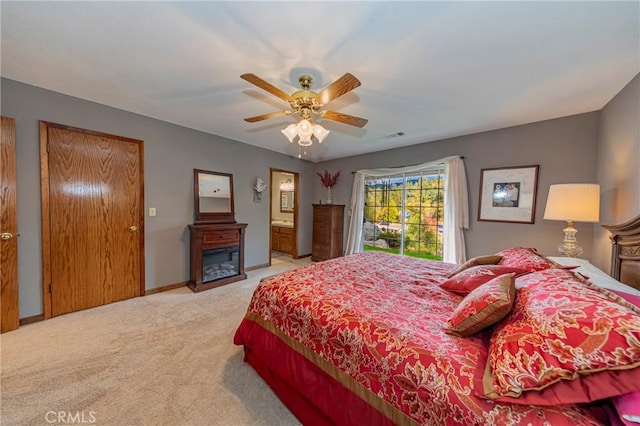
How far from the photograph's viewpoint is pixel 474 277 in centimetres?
160

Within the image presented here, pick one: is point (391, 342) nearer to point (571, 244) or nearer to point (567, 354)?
point (567, 354)

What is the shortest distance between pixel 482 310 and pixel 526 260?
957mm

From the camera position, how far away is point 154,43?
1.71 m

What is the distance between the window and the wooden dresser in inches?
22.9

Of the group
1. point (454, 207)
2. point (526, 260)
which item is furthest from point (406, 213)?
point (526, 260)

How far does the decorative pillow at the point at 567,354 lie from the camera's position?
2.23 feet

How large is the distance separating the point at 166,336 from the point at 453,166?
4.34 metres

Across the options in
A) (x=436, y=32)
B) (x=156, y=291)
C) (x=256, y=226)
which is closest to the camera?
(x=436, y=32)

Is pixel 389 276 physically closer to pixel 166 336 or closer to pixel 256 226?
pixel 166 336

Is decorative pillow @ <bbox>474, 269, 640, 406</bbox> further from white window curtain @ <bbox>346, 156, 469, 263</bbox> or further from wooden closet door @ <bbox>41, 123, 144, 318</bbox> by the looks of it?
wooden closet door @ <bbox>41, 123, 144, 318</bbox>

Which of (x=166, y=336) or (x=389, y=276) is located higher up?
(x=389, y=276)

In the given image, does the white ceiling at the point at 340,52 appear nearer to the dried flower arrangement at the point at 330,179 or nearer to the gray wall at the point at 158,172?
the gray wall at the point at 158,172

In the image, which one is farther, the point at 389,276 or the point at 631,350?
the point at 389,276

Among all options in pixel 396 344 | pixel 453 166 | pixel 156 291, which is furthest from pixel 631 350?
pixel 156 291
